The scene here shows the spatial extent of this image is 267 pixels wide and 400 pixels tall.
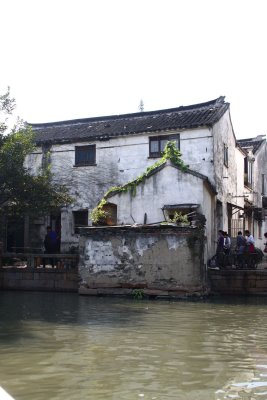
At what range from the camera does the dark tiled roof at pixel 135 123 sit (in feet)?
61.6

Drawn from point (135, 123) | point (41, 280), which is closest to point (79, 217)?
point (135, 123)

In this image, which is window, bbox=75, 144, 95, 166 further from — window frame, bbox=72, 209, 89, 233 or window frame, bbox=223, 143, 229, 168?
window frame, bbox=223, 143, 229, 168

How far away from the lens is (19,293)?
13891 millimetres

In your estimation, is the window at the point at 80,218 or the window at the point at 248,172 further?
the window at the point at 248,172

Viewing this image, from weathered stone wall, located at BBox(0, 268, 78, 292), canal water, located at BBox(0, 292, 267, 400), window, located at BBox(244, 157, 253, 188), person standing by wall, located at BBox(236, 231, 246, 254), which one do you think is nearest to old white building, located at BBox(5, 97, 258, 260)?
window, located at BBox(244, 157, 253, 188)

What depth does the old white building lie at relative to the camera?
1834 cm

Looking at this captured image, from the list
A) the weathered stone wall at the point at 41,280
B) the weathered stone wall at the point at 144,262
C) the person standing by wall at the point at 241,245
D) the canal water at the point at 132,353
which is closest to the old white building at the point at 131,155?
the person standing by wall at the point at 241,245

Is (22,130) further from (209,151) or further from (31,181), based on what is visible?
(209,151)

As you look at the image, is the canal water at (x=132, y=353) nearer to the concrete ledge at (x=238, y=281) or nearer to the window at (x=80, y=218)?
the concrete ledge at (x=238, y=281)

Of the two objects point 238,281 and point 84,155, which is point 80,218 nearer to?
point 84,155

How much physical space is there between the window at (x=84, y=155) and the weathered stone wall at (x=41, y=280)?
22.6 ft

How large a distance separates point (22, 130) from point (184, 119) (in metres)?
6.80

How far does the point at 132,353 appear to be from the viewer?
5711mm

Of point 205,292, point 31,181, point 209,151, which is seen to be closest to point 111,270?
point 205,292
